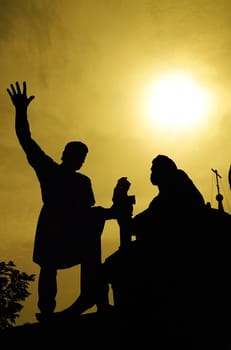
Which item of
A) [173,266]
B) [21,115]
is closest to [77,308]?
[173,266]

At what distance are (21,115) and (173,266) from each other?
315cm

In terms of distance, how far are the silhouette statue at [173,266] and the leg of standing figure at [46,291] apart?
2.73 feet

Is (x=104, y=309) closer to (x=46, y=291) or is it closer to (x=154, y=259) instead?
(x=46, y=291)

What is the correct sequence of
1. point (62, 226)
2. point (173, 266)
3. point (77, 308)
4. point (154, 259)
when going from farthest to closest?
point (154, 259) → point (173, 266) → point (62, 226) → point (77, 308)

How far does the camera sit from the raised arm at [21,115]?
554cm

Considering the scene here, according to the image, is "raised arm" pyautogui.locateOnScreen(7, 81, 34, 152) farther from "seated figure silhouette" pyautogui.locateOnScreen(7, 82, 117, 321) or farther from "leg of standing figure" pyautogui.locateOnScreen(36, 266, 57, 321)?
"leg of standing figure" pyautogui.locateOnScreen(36, 266, 57, 321)

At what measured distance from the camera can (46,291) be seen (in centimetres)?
518

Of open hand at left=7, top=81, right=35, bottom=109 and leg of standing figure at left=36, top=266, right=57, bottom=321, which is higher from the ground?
open hand at left=7, top=81, right=35, bottom=109

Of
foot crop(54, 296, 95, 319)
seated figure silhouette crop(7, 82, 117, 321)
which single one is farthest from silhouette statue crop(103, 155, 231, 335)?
foot crop(54, 296, 95, 319)

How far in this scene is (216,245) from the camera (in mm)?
5746

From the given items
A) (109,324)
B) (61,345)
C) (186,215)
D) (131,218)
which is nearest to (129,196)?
(131,218)

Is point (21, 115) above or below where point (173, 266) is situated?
above

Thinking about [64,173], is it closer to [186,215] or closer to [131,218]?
[131,218]

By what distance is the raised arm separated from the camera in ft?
18.2
